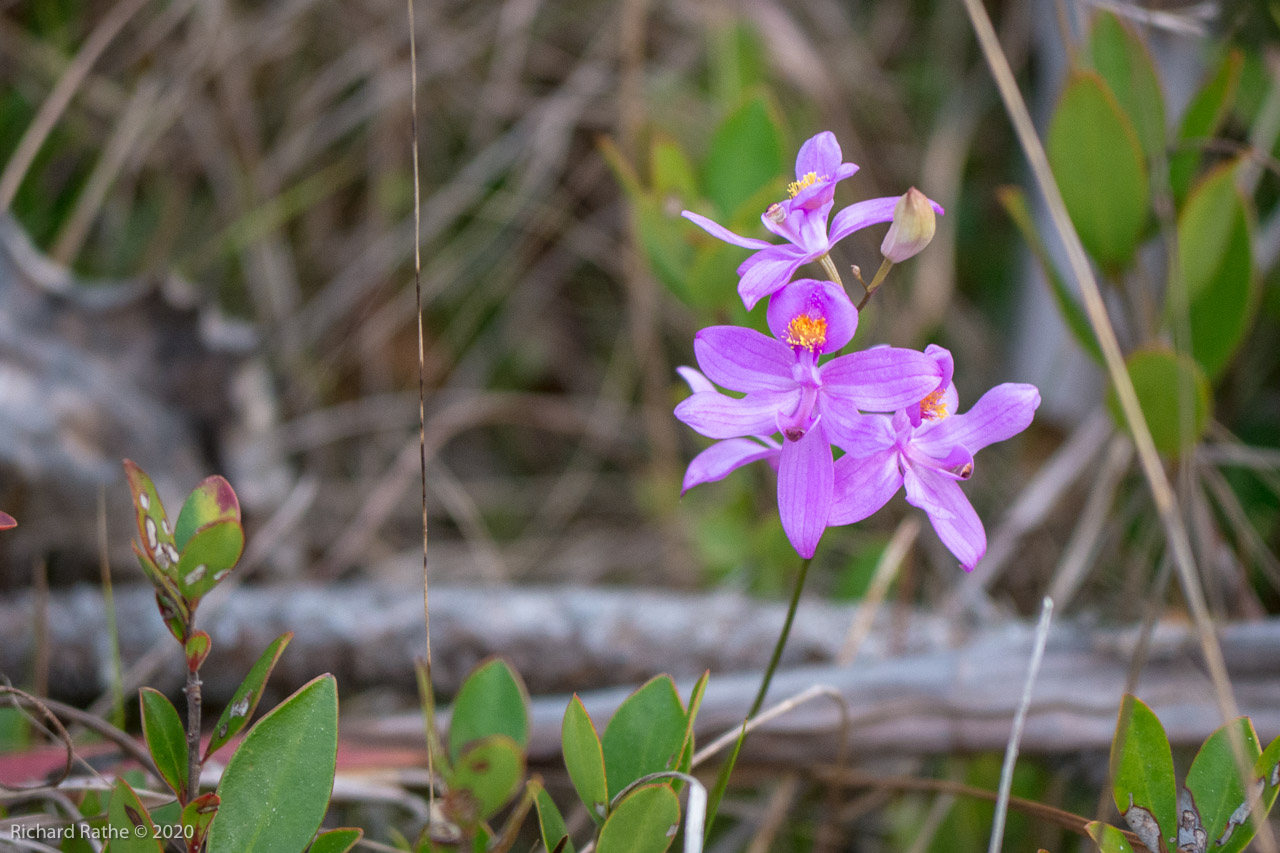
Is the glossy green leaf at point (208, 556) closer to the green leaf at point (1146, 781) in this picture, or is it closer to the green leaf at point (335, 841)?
the green leaf at point (335, 841)

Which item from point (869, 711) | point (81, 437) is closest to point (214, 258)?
point (81, 437)

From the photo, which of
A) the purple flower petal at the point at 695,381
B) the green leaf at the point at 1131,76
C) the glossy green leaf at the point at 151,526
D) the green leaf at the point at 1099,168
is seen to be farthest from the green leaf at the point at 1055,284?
the glossy green leaf at the point at 151,526

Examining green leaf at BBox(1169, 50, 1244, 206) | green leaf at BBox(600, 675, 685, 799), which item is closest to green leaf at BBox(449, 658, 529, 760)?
green leaf at BBox(600, 675, 685, 799)

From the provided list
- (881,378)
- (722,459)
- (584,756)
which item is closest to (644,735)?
(584,756)

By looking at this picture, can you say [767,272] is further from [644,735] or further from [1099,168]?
[1099,168]

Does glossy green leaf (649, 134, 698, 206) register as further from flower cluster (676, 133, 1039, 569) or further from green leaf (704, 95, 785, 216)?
flower cluster (676, 133, 1039, 569)

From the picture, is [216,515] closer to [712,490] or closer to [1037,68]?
[712,490]
